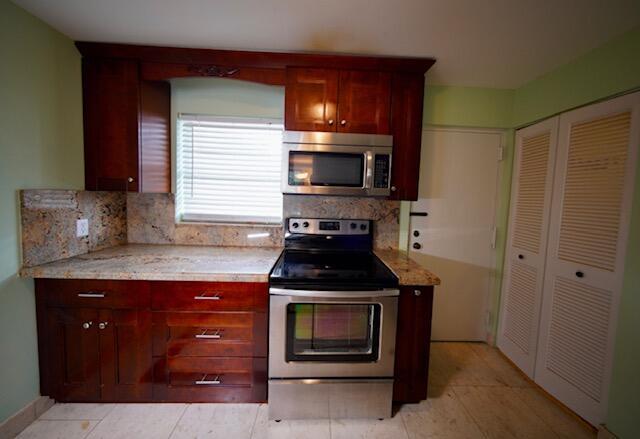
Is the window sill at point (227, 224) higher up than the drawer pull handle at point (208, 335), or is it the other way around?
the window sill at point (227, 224)

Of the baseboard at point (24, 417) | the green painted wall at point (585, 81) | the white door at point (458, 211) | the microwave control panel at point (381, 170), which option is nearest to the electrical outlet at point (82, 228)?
the baseboard at point (24, 417)

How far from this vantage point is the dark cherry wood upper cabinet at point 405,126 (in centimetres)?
181

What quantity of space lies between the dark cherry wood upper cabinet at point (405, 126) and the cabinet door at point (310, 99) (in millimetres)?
434

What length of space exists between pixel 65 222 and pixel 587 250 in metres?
3.30

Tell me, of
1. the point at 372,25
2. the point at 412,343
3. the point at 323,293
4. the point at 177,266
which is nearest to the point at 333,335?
the point at 323,293

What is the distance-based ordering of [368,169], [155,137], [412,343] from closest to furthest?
[412,343], [368,169], [155,137]

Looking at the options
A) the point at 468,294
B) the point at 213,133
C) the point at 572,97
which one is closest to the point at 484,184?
the point at 572,97

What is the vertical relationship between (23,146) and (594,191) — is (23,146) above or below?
above

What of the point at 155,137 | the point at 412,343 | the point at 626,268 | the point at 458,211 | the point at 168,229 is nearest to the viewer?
Result: the point at 626,268

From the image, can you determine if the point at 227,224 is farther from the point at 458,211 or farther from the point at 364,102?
the point at 458,211

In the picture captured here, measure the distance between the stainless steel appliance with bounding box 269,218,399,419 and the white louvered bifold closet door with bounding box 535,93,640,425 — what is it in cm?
119

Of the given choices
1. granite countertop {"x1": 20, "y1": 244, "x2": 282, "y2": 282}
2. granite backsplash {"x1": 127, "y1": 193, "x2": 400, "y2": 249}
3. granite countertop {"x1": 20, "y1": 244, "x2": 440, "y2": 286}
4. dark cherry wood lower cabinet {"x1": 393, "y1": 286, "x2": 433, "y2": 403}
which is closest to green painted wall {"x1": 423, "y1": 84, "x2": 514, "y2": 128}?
granite backsplash {"x1": 127, "y1": 193, "x2": 400, "y2": 249}

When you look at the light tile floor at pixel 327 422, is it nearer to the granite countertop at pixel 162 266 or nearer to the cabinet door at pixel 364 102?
the granite countertop at pixel 162 266

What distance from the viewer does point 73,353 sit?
1.55m
